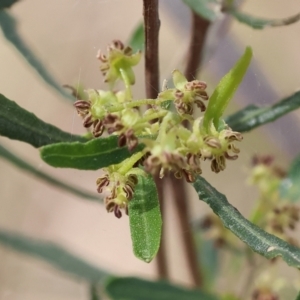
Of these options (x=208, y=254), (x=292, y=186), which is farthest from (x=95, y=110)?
(x=208, y=254)

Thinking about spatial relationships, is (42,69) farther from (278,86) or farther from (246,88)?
(278,86)

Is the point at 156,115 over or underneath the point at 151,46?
underneath

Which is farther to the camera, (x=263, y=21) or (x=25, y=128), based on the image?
(x=263, y=21)

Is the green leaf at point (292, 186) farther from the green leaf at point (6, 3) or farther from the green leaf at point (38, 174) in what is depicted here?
the green leaf at point (6, 3)

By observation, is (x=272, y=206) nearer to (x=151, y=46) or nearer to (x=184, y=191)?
(x=184, y=191)

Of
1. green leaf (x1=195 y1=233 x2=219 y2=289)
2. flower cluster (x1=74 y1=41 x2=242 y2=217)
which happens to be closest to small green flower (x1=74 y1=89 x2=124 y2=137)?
flower cluster (x1=74 y1=41 x2=242 y2=217)

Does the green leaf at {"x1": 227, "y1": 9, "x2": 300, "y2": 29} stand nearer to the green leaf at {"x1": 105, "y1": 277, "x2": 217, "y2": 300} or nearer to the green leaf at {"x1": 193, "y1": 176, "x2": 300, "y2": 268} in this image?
the green leaf at {"x1": 193, "y1": 176, "x2": 300, "y2": 268}
